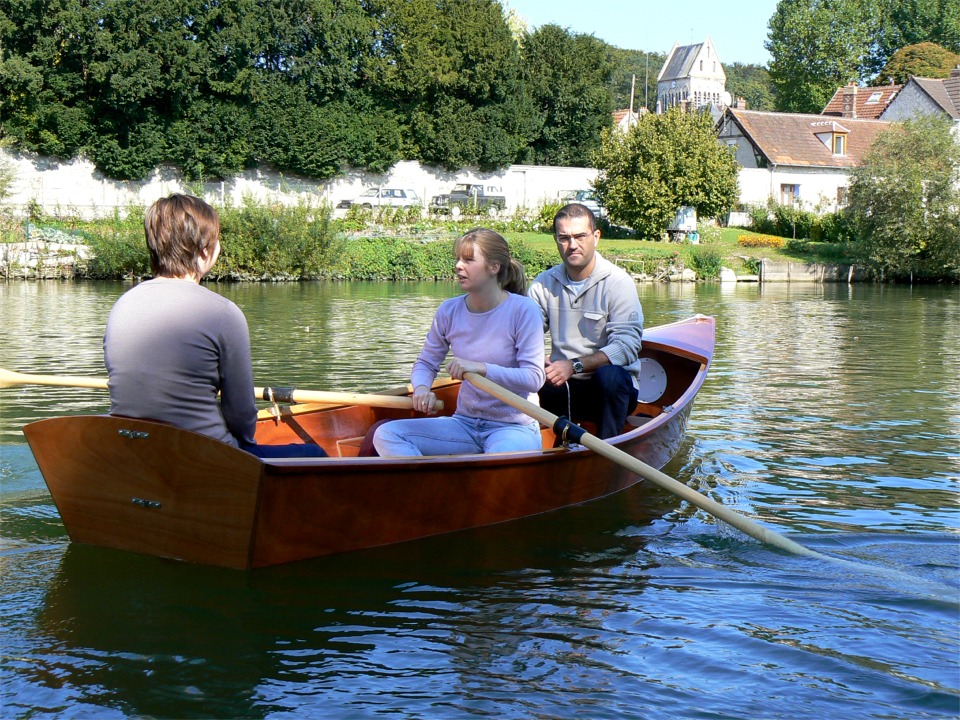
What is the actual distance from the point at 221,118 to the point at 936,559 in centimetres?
3905

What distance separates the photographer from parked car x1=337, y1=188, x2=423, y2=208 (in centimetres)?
3956

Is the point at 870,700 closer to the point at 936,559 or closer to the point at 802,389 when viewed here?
the point at 936,559

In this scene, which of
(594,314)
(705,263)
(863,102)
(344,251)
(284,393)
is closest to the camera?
(284,393)

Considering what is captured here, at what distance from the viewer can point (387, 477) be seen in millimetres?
4602

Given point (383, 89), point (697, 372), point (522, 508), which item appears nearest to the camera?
point (522, 508)

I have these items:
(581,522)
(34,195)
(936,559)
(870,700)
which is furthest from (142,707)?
(34,195)

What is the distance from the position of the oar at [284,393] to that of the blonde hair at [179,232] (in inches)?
42.0

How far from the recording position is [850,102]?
5038cm

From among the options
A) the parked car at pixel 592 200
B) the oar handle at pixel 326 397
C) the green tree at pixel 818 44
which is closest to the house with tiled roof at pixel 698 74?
the green tree at pixel 818 44

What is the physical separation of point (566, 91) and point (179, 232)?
46410 mm

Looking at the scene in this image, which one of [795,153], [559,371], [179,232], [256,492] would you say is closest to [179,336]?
[179,232]

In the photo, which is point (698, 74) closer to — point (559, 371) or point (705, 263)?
point (705, 263)

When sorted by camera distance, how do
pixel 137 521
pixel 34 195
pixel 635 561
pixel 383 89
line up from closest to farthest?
pixel 137 521
pixel 635 561
pixel 34 195
pixel 383 89

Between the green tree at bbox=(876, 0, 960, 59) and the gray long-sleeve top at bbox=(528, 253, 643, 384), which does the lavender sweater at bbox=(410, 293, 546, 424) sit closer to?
the gray long-sleeve top at bbox=(528, 253, 643, 384)
